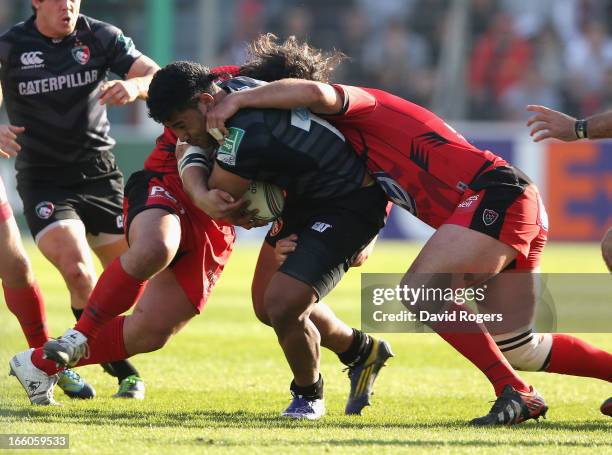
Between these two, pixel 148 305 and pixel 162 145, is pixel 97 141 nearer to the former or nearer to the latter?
pixel 162 145

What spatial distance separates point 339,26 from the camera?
19953mm

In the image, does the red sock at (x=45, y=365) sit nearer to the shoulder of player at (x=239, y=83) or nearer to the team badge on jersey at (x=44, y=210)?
→ the team badge on jersey at (x=44, y=210)

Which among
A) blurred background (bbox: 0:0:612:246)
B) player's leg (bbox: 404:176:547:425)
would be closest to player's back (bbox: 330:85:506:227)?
player's leg (bbox: 404:176:547:425)

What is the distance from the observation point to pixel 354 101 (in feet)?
18.3

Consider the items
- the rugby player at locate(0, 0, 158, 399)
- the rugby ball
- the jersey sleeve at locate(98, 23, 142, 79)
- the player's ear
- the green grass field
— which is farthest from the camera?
the jersey sleeve at locate(98, 23, 142, 79)

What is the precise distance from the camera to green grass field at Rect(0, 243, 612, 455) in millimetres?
4828

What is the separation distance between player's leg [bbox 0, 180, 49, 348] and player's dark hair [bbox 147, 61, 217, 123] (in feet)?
4.39

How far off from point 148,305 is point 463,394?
6.56 feet

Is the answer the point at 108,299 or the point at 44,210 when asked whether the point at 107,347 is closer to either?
the point at 108,299

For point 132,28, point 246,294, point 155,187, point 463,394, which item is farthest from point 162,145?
point 132,28

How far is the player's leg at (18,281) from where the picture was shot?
20.5 feet

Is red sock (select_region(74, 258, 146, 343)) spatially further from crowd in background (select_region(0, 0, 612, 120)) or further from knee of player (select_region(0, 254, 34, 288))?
crowd in background (select_region(0, 0, 612, 120))

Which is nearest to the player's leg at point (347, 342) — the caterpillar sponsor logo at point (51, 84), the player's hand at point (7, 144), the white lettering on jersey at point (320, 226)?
the white lettering on jersey at point (320, 226)

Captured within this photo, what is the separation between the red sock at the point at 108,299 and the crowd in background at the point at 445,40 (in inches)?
539
